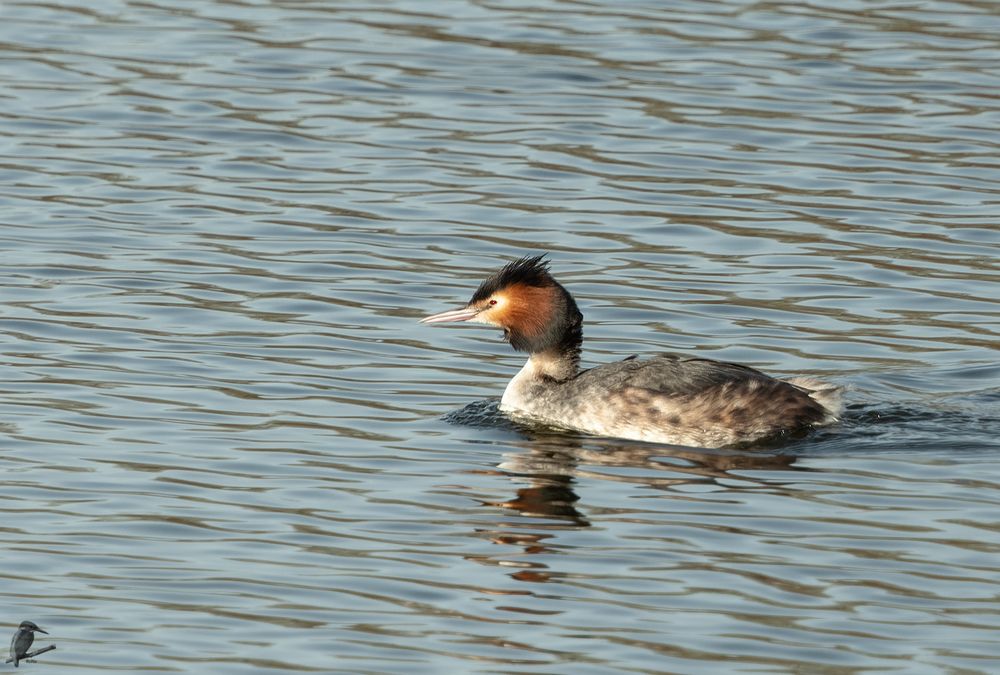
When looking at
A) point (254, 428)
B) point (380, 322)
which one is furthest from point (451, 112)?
point (254, 428)

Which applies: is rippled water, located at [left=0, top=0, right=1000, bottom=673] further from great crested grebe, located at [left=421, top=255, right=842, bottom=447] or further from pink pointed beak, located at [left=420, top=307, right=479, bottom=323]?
pink pointed beak, located at [left=420, top=307, right=479, bottom=323]

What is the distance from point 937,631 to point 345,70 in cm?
1333

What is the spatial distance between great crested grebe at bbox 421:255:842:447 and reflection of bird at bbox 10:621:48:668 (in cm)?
460

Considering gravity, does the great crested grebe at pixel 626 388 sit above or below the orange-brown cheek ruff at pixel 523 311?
below

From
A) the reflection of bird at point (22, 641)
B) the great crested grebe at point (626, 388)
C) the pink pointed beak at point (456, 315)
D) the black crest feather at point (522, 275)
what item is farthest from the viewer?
the pink pointed beak at point (456, 315)

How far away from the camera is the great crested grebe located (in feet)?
39.1

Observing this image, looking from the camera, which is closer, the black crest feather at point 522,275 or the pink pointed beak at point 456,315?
the black crest feather at point 522,275

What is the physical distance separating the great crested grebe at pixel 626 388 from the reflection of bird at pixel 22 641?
4604 millimetres

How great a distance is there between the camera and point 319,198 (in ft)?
57.2

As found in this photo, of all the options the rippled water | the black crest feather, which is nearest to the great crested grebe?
the black crest feather

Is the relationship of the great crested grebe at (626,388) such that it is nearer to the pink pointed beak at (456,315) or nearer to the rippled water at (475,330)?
the pink pointed beak at (456,315)

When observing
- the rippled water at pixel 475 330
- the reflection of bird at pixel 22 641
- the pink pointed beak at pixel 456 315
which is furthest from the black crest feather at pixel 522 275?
the reflection of bird at pixel 22 641

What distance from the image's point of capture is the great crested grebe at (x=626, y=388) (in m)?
11.9

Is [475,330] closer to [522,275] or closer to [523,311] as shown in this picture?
[523,311]
